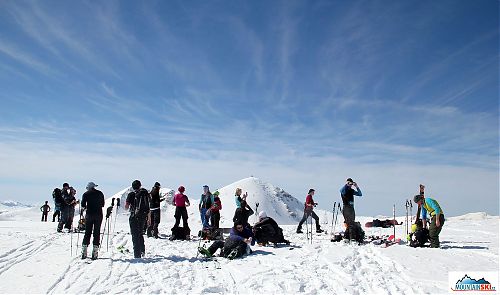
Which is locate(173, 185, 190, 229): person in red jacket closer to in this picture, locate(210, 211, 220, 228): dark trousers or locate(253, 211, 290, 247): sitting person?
locate(210, 211, 220, 228): dark trousers

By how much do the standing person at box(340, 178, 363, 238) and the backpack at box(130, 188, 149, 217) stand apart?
7.36 m

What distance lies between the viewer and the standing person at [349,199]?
44.5ft

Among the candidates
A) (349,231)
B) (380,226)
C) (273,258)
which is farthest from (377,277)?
(380,226)

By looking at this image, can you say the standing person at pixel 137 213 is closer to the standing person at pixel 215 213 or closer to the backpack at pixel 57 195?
the standing person at pixel 215 213

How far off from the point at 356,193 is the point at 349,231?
1491 mm

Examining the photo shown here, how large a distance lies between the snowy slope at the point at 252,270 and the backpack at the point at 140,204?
4.22ft

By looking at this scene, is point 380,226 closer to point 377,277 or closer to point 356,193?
point 356,193

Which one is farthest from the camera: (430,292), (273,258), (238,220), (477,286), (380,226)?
(380,226)

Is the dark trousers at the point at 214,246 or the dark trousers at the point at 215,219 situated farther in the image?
the dark trousers at the point at 215,219

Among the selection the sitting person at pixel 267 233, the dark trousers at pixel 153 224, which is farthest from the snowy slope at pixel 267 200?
the sitting person at pixel 267 233

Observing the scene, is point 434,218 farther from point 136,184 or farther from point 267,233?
point 136,184

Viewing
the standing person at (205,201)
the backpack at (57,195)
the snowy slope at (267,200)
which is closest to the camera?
the standing person at (205,201)

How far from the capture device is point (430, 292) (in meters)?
6.69

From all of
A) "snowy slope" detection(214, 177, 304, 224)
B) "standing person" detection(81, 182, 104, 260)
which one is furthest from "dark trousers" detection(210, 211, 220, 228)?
"snowy slope" detection(214, 177, 304, 224)
